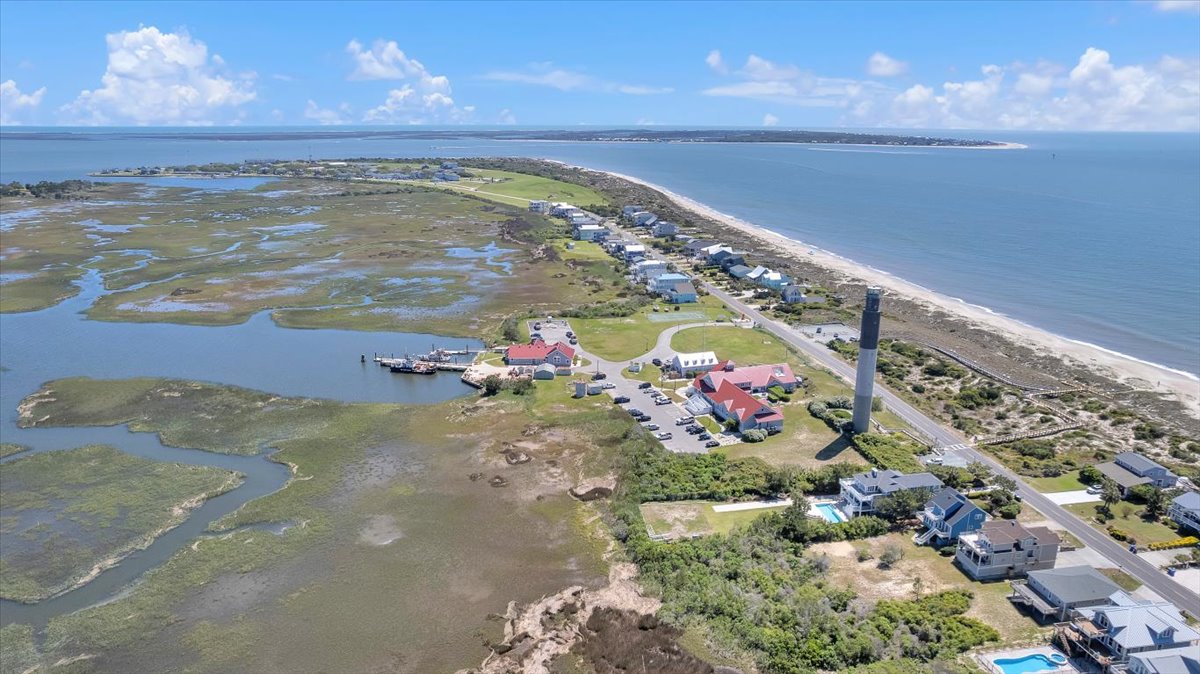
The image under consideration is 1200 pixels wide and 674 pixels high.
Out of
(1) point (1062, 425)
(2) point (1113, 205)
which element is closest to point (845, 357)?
(1) point (1062, 425)

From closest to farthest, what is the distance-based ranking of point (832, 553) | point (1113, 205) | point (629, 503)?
point (832, 553) < point (629, 503) < point (1113, 205)

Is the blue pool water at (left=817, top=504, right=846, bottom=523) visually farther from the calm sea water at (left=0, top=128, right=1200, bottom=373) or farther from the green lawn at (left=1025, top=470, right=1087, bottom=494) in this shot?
the calm sea water at (left=0, top=128, right=1200, bottom=373)

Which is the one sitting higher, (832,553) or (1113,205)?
(1113,205)

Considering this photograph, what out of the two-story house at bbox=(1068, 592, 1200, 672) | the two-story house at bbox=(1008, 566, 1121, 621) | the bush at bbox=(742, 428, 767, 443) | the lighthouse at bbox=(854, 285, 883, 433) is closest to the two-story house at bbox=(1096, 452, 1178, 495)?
the two-story house at bbox=(1008, 566, 1121, 621)

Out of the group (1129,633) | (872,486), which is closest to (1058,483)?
(872,486)

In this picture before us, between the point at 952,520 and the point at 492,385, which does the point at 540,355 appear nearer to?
the point at 492,385

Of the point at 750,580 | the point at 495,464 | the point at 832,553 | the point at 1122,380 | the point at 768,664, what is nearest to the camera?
the point at 768,664

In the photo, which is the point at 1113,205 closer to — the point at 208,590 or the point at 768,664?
the point at 768,664
